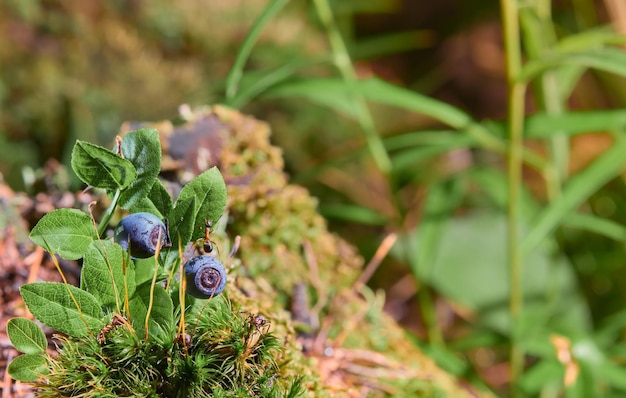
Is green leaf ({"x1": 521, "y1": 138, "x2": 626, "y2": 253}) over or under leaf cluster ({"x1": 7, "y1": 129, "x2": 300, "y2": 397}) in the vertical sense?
over

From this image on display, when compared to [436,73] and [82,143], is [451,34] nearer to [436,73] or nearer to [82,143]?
[436,73]

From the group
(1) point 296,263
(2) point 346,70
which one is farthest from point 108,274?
(2) point 346,70

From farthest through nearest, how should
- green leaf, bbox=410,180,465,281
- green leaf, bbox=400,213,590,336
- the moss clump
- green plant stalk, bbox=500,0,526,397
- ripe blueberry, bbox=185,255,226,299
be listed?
green leaf, bbox=400,213,590,336
green leaf, bbox=410,180,465,281
green plant stalk, bbox=500,0,526,397
the moss clump
ripe blueberry, bbox=185,255,226,299

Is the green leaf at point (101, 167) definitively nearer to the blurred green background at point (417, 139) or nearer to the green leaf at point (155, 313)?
the green leaf at point (155, 313)

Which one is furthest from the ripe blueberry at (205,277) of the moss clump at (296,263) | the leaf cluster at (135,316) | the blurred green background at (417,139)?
the blurred green background at (417,139)

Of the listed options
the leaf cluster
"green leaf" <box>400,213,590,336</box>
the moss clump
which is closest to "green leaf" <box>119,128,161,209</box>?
the leaf cluster

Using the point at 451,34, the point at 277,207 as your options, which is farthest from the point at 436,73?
the point at 277,207

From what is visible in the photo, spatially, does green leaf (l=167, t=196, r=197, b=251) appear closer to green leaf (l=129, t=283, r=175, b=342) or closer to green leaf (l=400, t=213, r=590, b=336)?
green leaf (l=129, t=283, r=175, b=342)

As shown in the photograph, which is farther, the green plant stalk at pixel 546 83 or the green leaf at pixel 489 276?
the green leaf at pixel 489 276
